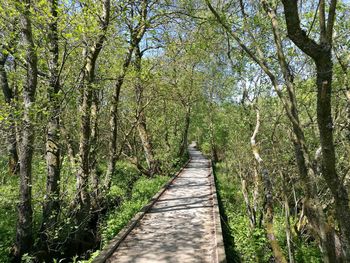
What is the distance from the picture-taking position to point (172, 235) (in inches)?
304

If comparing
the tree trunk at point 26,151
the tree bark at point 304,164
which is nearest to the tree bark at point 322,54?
the tree bark at point 304,164

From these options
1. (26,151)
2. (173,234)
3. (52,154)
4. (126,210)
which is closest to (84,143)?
(52,154)

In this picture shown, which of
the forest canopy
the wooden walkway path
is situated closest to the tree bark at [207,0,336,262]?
the forest canopy

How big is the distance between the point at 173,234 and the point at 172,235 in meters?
0.08

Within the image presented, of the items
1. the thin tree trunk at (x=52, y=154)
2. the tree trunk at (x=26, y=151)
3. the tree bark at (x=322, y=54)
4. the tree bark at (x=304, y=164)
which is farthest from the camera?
the thin tree trunk at (x=52, y=154)

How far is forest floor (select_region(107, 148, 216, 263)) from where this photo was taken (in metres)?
6.40

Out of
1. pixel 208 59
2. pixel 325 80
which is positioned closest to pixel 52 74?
pixel 325 80

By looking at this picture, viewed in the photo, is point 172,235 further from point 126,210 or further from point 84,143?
point 84,143

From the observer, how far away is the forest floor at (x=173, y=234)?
6.40 meters

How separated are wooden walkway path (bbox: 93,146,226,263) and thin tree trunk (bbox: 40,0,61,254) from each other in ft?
6.38

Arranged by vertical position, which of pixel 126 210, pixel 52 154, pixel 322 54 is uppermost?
pixel 322 54

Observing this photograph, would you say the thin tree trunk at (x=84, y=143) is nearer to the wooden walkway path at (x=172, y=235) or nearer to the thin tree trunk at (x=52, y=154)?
the thin tree trunk at (x=52, y=154)

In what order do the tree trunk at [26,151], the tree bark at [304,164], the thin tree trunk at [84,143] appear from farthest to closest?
the thin tree trunk at [84,143] < the tree trunk at [26,151] < the tree bark at [304,164]

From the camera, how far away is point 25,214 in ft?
24.5
